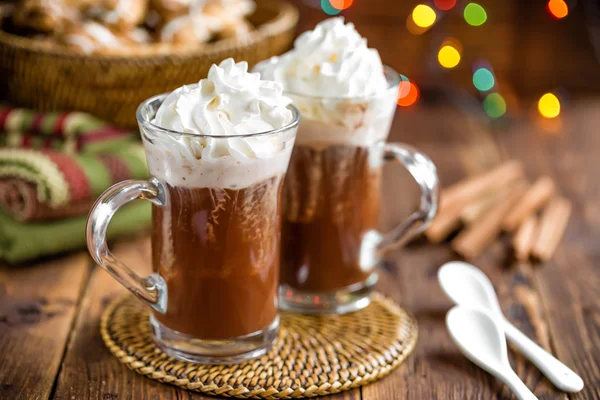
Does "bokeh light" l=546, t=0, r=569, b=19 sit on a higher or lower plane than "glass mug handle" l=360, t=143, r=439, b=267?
lower

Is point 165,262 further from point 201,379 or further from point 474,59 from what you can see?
point 474,59

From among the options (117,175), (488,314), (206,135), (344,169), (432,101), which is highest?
(206,135)

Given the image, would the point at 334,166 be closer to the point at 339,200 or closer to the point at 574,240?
the point at 339,200

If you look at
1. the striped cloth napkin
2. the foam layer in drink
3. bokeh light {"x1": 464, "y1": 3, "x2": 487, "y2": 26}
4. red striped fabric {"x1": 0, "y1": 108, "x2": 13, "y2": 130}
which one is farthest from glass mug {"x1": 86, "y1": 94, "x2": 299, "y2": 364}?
bokeh light {"x1": 464, "y1": 3, "x2": 487, "y2": 26}

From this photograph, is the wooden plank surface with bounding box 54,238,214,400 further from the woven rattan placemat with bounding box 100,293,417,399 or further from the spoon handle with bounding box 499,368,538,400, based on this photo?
the spoon handle with bounding box 499,368,538,400

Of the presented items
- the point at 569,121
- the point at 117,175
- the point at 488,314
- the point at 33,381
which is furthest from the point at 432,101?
the point at 33,381
